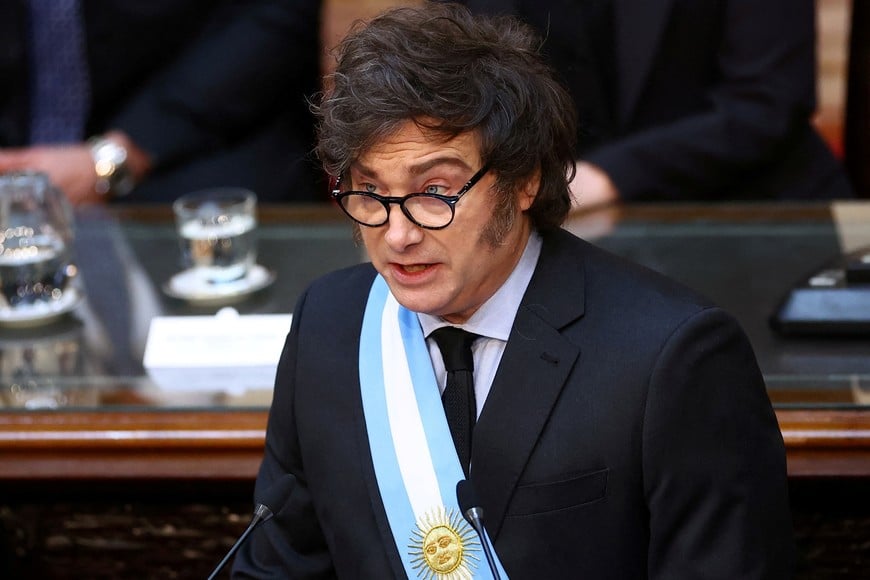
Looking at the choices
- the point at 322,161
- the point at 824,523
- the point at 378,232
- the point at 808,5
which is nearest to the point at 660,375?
the point at 378,232

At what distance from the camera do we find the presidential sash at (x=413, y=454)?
4.35 ft

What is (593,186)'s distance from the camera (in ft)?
7.95

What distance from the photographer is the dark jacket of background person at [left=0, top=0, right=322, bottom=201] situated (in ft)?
10.0

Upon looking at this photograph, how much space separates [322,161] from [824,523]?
805mm

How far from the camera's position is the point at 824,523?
1638 mm

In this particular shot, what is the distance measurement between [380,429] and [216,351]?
40cm

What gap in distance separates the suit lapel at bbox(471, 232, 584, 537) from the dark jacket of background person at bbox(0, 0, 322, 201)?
6.06ft

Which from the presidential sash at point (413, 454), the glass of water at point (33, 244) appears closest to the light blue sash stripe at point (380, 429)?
the presidential sash at point (413, 454)

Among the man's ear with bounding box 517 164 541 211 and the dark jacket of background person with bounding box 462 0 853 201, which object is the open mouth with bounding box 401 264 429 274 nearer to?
the man's ear with bounding box 517 164 541 211

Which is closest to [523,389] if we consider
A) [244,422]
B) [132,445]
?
[244,422]

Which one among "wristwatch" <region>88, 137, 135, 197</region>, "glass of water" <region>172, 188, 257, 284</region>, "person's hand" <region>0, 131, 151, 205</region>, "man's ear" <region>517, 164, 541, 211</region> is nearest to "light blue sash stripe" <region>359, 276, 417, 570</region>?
"man's ear" <region>517, 164, 541, 211</region>

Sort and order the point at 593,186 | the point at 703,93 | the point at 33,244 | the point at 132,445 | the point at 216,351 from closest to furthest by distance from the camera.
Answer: the point at 132,445
the point at 216,351
the point at 33,244
the point at 593,186
the point at 703,93

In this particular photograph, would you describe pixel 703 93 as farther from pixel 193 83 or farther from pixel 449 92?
pixel 449 92

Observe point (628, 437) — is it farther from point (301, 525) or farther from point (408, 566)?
point (301, 525)
